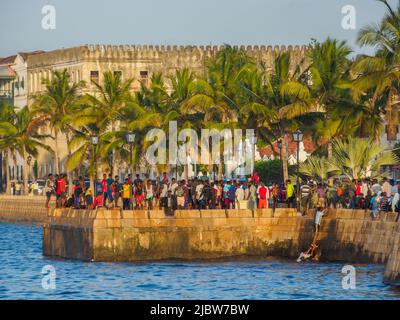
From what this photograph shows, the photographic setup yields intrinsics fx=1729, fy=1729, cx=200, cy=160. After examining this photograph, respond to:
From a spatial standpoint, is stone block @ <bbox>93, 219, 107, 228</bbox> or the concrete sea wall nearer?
the concrete sea wall

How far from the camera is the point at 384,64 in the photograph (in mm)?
76500

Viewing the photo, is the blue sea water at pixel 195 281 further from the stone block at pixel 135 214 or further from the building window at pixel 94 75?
the building window at pixel 94 75

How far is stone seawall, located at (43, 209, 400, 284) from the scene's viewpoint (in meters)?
70.9

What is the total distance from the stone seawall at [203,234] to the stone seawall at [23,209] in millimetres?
38950

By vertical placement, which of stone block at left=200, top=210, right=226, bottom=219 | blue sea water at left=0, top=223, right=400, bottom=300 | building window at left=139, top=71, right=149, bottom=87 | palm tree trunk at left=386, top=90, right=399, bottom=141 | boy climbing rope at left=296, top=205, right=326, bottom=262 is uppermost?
building window at left=139, top=71, right=149, bottom=87

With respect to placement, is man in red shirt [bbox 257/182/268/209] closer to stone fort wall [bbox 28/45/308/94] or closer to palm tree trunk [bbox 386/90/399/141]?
palm tree trunk [bbox 386/90/399/141]

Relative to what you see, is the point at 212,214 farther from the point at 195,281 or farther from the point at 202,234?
the point at 195,281

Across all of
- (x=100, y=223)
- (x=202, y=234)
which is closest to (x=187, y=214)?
(x=202, y=234)

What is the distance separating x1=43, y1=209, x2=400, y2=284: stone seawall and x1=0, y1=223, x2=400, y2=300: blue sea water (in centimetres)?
65

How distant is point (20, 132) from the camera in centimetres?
12712

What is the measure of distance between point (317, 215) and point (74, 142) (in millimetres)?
38004

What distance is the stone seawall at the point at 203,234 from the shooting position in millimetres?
70938

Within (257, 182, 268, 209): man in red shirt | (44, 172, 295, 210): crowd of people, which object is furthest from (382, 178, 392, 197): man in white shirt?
(257, 182, 268, 209): man in red shirt

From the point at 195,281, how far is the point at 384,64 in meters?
15.9
